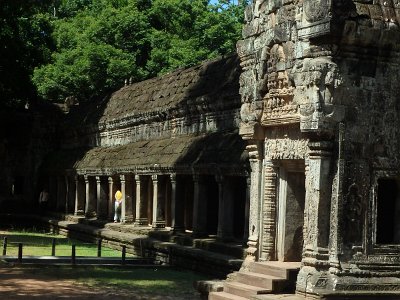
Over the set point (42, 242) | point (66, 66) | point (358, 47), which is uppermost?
point (66, 66)

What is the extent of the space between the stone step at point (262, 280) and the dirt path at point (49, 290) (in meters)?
2.49

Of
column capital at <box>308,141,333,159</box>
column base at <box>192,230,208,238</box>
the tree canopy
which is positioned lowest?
column base at <box>192,230,208,238</box>

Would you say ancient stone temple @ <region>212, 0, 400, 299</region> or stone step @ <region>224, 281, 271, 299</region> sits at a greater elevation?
ancient stone temple @ <region>212, 0, 400, 299</region>

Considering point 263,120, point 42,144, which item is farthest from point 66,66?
point 263,120

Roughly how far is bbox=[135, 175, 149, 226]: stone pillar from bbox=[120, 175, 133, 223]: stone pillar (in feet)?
3.28

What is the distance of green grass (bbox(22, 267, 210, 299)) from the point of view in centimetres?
1691

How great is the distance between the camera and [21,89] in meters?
35.9

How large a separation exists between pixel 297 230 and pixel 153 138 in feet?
49.7

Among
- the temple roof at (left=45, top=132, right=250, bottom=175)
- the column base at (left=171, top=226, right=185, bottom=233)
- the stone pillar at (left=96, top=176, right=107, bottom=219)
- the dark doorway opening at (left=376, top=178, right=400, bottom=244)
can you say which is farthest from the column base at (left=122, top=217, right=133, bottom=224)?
the dark doorway opening at (left=376, top=178, right=400, bottom=244)

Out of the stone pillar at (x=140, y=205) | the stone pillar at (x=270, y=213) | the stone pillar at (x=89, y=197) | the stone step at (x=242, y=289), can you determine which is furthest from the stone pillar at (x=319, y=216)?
the stone pillar at (x=89, y=197)

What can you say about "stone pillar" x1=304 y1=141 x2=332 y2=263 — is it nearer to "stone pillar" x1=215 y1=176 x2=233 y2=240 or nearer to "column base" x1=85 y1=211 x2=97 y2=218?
"stone pillar" x1=215 y1=176 x2=233 y2=240

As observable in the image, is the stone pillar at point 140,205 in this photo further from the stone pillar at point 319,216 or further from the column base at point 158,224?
the stone pillar at point 319,216

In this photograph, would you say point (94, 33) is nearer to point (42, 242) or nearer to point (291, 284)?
point (42, 242)

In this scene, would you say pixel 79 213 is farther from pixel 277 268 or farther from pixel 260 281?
pixel 277 268
